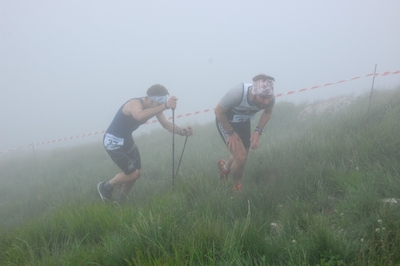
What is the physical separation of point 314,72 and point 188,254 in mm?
46650

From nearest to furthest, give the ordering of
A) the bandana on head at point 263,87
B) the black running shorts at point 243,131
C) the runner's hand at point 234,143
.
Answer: the bandana on head at point 263,87 < the runner's hand at point 234,143 < the black running shorts at point 243,131

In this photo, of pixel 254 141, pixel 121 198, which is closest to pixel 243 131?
pixel 254 141

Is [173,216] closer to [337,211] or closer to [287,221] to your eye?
[287,221]

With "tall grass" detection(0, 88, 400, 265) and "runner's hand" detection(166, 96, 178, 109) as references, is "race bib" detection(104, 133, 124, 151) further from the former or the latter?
"runner's hand" detection(166, 96, 178, 109)

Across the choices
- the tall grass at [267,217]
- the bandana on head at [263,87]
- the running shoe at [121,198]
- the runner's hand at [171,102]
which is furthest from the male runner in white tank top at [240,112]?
the running shoe at [121,198]

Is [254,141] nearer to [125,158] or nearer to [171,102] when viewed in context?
[171,102]

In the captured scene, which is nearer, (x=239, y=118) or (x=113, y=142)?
(x=239, y=118)

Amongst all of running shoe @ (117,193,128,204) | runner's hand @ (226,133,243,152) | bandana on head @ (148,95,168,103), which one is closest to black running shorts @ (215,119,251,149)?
runner's hand @ (226,133,243,152)

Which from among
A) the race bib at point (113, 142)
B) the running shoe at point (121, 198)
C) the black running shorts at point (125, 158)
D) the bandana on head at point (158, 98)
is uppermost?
the bandana on head at point (158, 98)

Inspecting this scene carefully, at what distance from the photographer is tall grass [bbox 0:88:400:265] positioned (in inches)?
104

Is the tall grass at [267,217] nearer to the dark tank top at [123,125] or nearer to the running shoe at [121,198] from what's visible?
the running shoe at [121,198]

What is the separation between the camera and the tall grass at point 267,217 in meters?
2.64

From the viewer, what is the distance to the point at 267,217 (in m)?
3.57

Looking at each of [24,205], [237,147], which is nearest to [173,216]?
[237,147]
